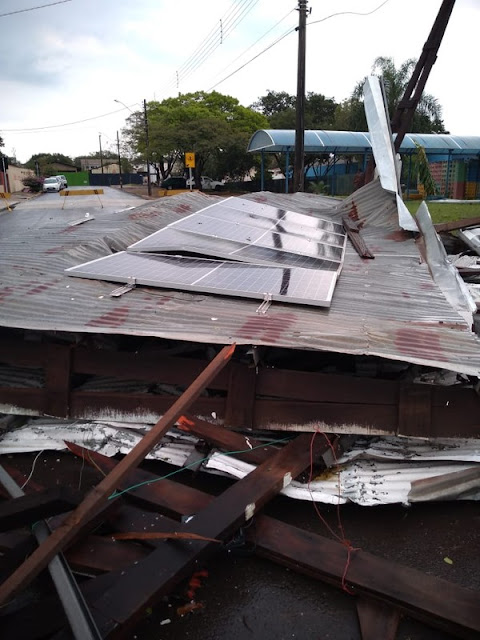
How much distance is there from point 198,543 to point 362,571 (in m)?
0.93

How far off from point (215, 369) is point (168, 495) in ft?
3.17

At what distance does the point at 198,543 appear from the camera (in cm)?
276

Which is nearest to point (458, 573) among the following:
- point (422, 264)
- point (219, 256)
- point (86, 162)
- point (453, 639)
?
point (453, 639)

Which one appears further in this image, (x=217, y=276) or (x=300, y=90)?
(x=300, y=90)

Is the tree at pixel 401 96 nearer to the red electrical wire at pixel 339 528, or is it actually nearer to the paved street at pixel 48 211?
the paved street at pixel 48 211

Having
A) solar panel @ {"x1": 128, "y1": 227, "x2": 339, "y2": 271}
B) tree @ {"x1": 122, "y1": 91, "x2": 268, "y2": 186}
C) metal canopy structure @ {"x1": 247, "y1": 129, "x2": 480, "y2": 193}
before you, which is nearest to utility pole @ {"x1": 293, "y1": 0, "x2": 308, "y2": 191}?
solar panel @ {"x1": 128, "y1": 227, "x2": 339, "y2": 271}

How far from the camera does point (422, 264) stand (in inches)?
252

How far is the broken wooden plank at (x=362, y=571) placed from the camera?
8.13ft

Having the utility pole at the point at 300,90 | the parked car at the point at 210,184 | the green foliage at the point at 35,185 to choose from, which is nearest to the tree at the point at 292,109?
the parked car at the point at 210,184

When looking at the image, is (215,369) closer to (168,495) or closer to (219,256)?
(168,495)

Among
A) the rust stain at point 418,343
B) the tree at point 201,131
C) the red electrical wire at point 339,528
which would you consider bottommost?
the red electrical wire at point 339,528

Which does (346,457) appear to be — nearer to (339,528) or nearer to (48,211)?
(339,528)

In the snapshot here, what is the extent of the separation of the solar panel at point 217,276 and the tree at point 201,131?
3772 cm

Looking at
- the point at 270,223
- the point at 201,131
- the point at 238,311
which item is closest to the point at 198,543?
the point at 238,311
